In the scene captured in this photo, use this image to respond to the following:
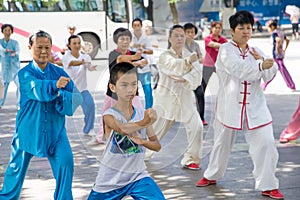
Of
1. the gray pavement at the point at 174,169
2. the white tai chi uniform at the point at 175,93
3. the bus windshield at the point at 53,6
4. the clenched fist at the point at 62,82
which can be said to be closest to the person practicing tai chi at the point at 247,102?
the gray pavement at the point at 174,169

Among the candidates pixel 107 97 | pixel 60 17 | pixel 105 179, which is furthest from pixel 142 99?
pixel 60 17

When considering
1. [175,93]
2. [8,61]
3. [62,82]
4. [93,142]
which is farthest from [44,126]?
[8,61]

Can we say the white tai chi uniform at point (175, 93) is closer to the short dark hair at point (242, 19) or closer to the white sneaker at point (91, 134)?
the white sneaker at point (91, 134)

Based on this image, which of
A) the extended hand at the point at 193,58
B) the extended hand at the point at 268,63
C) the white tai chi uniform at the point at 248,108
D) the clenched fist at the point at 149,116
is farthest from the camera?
the white tai chi uniform at the point at 248,108

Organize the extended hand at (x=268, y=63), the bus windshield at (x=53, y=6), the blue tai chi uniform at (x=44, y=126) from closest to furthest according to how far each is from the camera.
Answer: the blue tai chi uniform at (x=44, y=126)
the extended hand at (x=268, y=63)
the bus windshield at (x=53, y=6)

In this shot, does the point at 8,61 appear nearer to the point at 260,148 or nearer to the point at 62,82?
the point at 260,148

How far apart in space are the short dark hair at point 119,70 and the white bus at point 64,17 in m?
17.0

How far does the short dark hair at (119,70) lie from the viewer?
3937mm

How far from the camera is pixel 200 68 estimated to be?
5.06 meters

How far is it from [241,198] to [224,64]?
3.77 feet

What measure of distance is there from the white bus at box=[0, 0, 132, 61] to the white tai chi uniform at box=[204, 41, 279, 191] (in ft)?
50.8

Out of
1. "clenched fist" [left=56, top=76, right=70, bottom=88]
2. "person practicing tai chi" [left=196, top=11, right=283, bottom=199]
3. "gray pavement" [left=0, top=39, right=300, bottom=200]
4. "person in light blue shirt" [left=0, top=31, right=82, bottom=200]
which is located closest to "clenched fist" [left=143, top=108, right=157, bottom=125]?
"gray pavement" [left=0, top=39, right=300, bottom=200]

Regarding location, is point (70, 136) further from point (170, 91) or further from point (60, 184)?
point (170, 91)

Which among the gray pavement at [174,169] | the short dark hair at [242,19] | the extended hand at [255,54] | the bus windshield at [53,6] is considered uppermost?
the bus windshield at [53,6]
